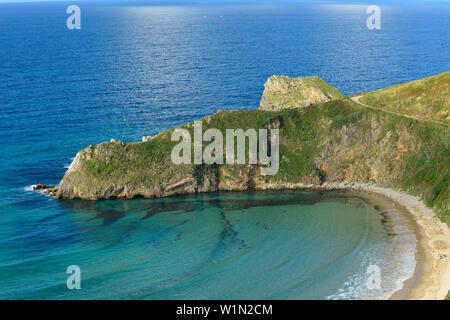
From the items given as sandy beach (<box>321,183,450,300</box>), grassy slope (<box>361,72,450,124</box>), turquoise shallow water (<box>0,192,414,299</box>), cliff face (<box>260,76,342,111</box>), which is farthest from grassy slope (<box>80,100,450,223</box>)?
cliff face (<box>260,76,342,111</box>)

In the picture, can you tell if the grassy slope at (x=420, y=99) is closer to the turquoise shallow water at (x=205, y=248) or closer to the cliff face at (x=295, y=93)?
the cliff face at (x=295, y=93)

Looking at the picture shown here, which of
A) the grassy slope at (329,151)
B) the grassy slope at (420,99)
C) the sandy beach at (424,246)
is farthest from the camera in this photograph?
the grassy slope at (420,99)

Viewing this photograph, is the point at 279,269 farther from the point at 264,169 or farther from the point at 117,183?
the point at 117,183

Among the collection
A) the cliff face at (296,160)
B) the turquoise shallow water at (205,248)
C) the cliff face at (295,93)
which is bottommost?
the turquoise shallow water at (205,248)

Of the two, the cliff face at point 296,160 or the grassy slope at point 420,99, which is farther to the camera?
the grassy slope at point 420,99

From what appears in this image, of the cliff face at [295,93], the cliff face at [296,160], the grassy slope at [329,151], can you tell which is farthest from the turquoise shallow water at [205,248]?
the cliff face at [295,93]

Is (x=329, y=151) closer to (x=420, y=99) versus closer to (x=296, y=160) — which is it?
(x=296, y=160)

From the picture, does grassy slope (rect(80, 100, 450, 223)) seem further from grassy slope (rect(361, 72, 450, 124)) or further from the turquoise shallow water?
the turquoise shallow water
